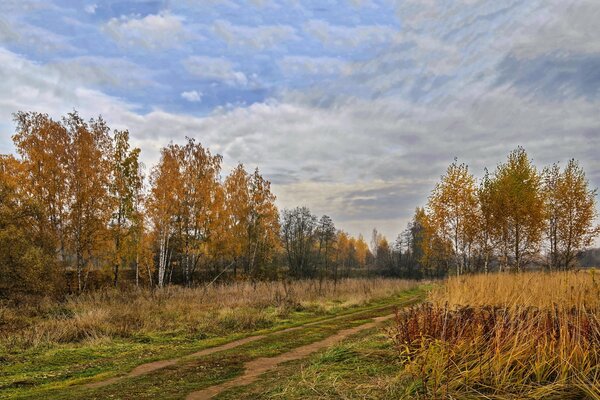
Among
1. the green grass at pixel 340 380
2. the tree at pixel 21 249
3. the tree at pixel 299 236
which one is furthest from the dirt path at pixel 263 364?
the tree at pixel 299 236

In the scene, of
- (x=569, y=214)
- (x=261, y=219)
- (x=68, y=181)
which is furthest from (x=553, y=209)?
(x=68, y=181)

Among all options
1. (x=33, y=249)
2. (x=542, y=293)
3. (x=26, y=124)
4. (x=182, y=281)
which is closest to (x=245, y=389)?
(x=542, y=293)

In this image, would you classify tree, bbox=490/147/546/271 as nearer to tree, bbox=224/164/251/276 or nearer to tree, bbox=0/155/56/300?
tree, bbox=224/164/251/276

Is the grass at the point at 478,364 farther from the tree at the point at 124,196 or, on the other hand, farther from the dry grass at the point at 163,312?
the tree at the point at 124,196

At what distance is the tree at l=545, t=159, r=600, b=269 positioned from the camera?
2684 centimetres

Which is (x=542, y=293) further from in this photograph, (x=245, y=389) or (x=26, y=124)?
(x=26, y=124)

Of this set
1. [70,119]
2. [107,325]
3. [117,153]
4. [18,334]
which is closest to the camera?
[18,334]

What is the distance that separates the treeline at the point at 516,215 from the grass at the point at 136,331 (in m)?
12.7

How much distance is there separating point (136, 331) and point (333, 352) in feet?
23.9

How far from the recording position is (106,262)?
25.0 metres

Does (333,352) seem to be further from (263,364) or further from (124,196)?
(124,196)

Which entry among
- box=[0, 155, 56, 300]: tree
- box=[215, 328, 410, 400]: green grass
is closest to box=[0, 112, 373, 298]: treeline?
box=[0, 155, 56, 300]: tree

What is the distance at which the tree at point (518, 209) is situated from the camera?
26469mm

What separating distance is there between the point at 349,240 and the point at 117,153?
79.5m
